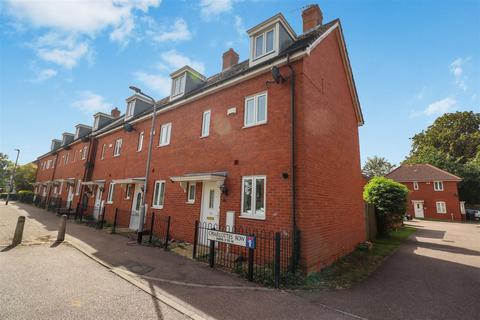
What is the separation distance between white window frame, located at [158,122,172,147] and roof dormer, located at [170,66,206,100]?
1.94m

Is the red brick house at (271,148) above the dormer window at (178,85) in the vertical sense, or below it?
below

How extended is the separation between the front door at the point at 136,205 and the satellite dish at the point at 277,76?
1008 centimetres

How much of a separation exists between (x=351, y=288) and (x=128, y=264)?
6.42 m

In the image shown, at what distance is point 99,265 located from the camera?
6863 mm

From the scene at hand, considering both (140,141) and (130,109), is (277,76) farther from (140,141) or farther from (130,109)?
(130,109)

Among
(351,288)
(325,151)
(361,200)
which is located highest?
(325,151)

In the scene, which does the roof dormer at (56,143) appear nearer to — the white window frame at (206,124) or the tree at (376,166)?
the white window frame at (206,124)

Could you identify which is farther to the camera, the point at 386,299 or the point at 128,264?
the point at 128,264

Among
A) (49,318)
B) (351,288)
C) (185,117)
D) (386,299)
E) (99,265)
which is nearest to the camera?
(49,318)

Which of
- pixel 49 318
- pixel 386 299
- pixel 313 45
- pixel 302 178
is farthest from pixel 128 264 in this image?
pixel 313 45

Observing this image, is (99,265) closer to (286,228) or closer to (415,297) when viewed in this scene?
(286,228)

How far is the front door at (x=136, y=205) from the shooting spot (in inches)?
523

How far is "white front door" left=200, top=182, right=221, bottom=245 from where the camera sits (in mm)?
9034

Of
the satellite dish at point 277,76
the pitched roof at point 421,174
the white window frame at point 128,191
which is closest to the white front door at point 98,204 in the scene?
the white window frame at point 128,191
